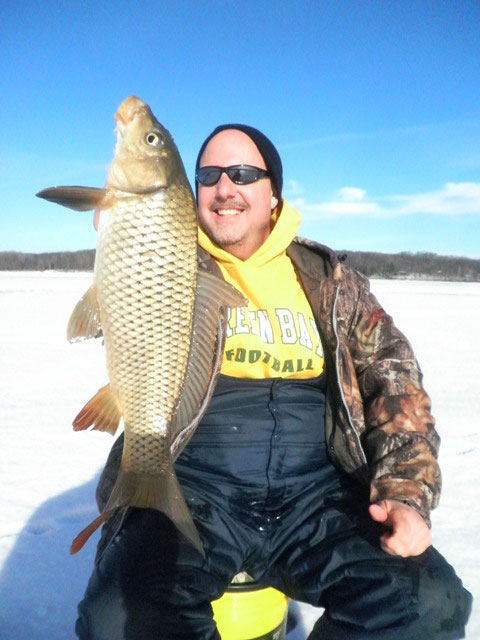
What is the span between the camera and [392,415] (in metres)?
2.49

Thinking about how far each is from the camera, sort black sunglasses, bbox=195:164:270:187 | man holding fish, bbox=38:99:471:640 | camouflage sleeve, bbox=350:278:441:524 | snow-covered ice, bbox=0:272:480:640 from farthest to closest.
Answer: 1. black sunglasses, bbox=195:164:270:187
2. snow-covered ice, bbox=0:272:480:640
3. camouflage sleeve, bbox=350:278:441:524
4. man holding fish, bbox=38:99:471:640

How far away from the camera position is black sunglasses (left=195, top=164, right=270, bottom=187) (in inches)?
112

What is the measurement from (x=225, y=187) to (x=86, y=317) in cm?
122

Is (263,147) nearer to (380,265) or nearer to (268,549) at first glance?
(268,549)

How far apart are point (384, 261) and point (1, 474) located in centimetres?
5695

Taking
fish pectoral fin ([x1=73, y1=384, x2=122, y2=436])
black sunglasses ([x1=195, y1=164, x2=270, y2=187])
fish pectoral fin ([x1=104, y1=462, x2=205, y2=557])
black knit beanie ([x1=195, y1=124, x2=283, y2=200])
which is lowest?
fish pectoral fin ([x1=104, y1=462, x2=205, y2=557])

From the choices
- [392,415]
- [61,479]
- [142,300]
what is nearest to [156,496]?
[142,300]

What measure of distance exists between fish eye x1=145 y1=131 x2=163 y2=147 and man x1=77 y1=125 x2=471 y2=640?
709 mm

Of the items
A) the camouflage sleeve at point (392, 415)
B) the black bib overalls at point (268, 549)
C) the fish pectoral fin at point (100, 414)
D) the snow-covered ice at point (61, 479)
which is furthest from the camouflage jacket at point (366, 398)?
the snow-covered ice at point (61, 479)

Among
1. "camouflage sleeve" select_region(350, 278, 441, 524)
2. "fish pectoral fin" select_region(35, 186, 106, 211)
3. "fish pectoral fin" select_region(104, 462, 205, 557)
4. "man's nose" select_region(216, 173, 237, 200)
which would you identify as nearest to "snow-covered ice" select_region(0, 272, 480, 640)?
"camouflage sleeve" select_region(350, 278, 441, 524)

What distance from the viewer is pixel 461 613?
6.70 ft

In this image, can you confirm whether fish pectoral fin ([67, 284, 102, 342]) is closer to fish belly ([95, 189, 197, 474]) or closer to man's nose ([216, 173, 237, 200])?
fish belly ([95, 189, 197, 474])

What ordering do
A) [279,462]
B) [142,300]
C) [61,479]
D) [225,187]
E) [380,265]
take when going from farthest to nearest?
[380,265]
[61,479]
[225,187]
[279,462]
[142,300]

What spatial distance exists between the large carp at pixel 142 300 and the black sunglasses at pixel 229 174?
2.99 feet
